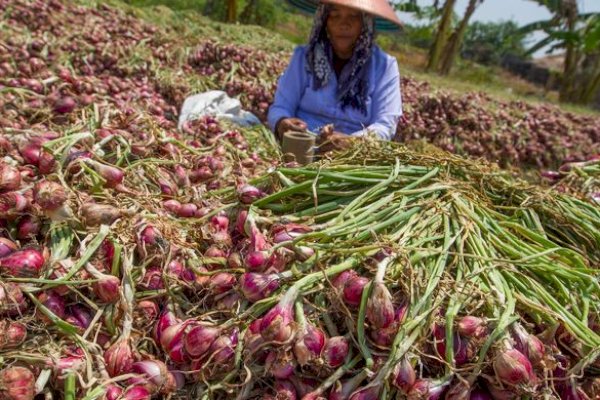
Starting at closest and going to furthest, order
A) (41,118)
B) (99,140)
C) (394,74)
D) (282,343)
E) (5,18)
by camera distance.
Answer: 1. (282,343)
2. (99,140)
3. (41,118)
4. (394,74)
5. (5,18)

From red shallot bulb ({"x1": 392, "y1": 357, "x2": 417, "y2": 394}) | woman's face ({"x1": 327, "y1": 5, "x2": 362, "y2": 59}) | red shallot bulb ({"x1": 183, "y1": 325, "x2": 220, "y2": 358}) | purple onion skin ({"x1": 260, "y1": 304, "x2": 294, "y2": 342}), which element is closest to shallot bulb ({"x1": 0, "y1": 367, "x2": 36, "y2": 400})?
red shallot bulb ({"x1": 183, "y1": 325, "x2": 220, "y2": 358})

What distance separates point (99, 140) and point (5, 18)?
290 centimetres

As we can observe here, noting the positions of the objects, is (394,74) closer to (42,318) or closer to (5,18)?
(42,318)

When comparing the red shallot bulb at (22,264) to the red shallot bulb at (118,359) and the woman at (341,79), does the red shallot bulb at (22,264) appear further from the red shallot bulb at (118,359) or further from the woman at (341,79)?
the woman at (341,79)

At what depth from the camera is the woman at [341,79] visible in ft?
8.52

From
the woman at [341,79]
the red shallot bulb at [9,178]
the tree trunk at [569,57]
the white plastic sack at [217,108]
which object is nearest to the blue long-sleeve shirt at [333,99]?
the woman at [341,79]

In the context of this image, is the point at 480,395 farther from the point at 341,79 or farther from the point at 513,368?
the point at 341,79

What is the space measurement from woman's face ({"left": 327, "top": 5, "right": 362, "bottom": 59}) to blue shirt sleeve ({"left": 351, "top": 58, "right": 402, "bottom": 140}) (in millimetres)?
267

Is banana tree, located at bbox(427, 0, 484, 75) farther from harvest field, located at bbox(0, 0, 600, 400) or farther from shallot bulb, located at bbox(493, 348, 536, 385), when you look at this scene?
shallot bulb, located at bbox(493, 348, 536, 385)

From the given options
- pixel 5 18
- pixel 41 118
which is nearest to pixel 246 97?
pixel 5 18

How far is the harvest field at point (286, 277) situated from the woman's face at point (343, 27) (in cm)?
129

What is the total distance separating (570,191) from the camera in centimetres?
180

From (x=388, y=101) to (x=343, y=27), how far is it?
477mm

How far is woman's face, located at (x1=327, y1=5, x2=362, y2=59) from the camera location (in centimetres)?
254
